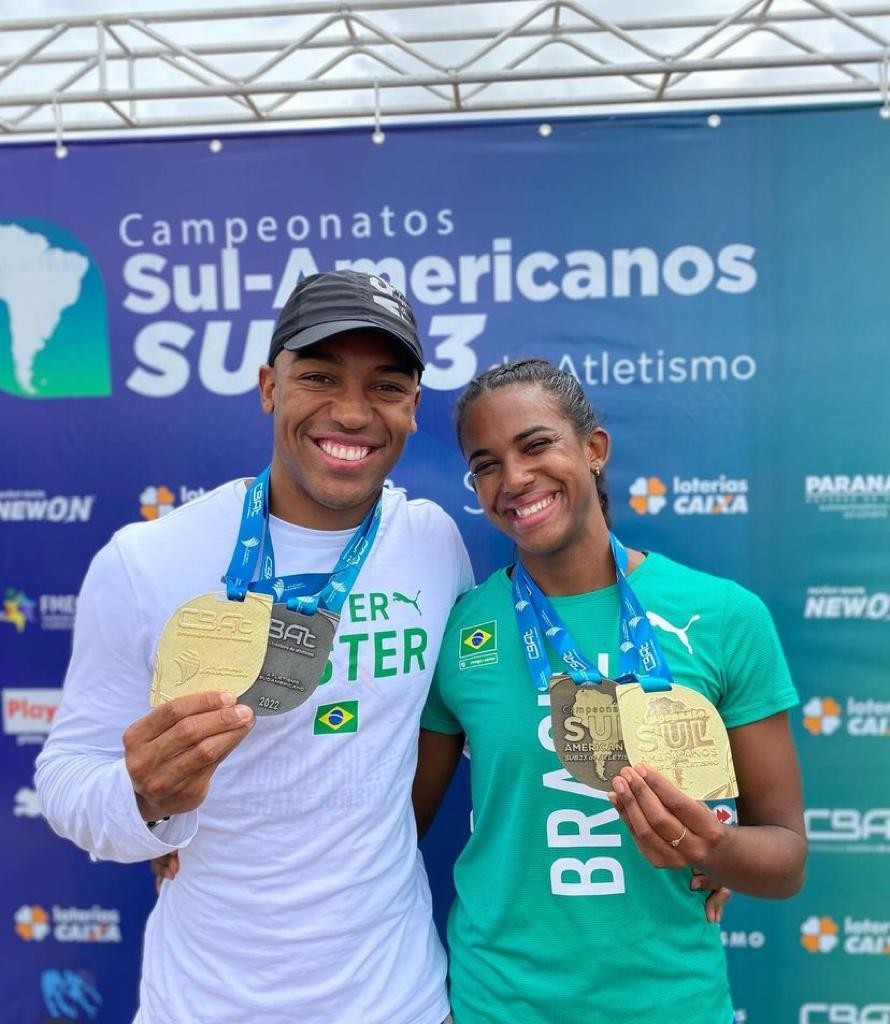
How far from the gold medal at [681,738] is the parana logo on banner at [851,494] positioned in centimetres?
108

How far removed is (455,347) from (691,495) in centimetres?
84

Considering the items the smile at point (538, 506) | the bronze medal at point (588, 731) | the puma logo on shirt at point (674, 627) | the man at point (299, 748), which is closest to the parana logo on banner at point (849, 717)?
the puma logo on shirt at point (674, 627)

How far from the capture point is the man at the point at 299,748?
129 centimetres

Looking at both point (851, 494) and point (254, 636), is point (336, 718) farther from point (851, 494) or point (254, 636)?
point (851, 494)

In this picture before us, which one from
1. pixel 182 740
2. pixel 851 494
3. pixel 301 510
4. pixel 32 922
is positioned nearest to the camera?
pixel 182 740

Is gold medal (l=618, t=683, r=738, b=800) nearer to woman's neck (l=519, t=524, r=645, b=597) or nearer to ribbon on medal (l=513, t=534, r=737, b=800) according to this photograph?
ribbon on medal (l=513, t=534, r=737, b=800)

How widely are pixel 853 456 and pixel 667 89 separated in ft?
3.89

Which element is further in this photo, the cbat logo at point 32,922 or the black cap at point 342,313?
the cbat logo at point 32,922

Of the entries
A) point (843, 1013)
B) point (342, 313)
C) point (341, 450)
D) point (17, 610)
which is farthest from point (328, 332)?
point (843, 1013)

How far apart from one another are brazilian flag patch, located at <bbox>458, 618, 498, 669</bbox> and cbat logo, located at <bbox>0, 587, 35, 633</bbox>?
5.00 feet

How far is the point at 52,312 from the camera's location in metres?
2.10

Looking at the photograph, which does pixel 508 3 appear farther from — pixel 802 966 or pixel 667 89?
pixel 802 966

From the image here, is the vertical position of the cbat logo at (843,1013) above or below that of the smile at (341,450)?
below

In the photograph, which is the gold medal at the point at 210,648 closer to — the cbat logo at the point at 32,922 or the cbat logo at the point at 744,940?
the cbat logo at the point at 32,922
